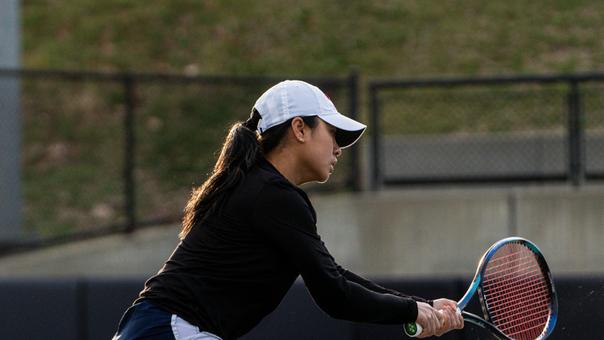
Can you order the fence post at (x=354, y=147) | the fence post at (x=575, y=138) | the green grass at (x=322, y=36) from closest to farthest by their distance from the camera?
1. the fence post at (x=575, y=138)
2. the fence post at (x=354, y=147)
3. the green grass at (x=322, y=36)

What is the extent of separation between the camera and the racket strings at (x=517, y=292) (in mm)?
4914

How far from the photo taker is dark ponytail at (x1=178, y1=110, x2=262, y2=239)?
3.97 metres

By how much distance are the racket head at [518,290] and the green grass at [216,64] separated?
22.1 ft

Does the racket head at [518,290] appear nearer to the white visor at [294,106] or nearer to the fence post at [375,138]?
the white visor at [294,106]

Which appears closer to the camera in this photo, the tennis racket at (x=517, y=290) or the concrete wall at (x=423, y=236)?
the tennis racket at (x=517, y=290)

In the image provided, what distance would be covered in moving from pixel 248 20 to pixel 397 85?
6.87 metres

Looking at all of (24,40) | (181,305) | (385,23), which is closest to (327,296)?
(181,305)

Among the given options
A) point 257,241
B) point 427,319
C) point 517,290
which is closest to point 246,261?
point 257,241

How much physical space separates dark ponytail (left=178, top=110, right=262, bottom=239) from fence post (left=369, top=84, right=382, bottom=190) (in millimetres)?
7545

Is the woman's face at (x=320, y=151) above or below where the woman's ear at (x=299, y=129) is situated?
below

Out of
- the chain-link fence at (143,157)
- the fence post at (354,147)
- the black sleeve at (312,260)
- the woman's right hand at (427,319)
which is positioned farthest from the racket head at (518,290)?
the fence post at (354,147)

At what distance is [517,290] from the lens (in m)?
4.97

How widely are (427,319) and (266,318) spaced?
330 centimetres

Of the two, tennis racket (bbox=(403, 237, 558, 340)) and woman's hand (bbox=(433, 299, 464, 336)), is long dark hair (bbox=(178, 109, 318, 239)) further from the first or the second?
tennis racket (bbox=(403, 237, 558, 340))
